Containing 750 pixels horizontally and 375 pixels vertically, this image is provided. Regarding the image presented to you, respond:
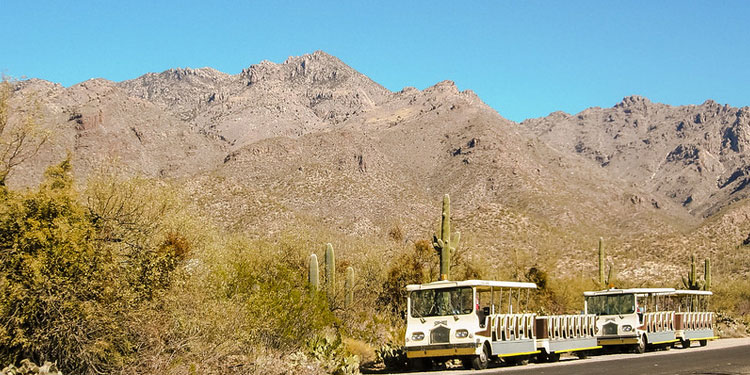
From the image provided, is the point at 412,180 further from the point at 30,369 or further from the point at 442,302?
the point at 30,369

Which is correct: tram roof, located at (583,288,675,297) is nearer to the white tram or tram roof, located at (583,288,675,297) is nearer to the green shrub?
the white tram

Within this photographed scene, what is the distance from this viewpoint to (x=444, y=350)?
20.3 meters

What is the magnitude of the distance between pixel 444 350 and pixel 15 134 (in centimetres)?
1182

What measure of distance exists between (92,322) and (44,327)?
0.78 metres

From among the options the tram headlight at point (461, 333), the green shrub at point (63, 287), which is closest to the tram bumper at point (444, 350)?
the tram headlight at point (461, 333)


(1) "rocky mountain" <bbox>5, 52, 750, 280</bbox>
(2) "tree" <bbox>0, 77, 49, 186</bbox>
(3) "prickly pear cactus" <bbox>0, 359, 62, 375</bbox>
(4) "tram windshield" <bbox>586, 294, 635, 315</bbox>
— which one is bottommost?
(3) "prickly pear cactus" <bbox>0, 359, 62, 375</bbox>

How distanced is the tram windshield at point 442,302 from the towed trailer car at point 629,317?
10137mm

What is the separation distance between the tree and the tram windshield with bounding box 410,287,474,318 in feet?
33.9

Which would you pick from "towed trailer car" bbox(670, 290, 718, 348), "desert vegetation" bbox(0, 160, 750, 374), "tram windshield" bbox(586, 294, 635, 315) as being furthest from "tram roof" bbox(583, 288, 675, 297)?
"desert vegetation" bbox(0, 160, 750, 374)

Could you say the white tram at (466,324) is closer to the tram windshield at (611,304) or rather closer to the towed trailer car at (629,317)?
the towed trailer car at (629,317)

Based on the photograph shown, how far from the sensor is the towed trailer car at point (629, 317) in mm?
28359

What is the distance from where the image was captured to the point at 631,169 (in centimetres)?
18775

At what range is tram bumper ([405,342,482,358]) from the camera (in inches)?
788

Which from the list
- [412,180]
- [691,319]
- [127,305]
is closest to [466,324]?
[127,305]
